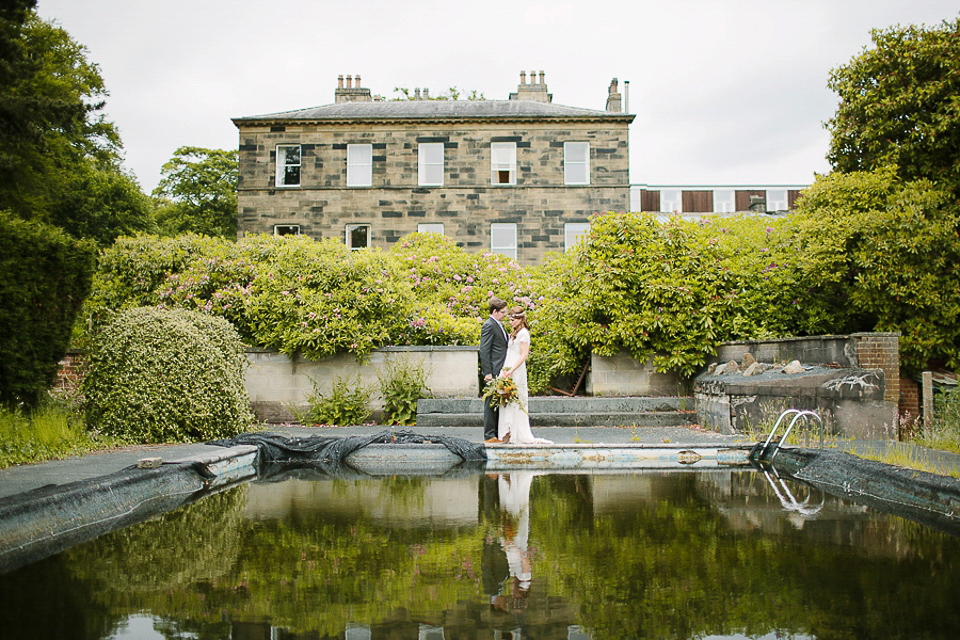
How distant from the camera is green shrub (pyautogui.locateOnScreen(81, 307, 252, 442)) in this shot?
30.1ft

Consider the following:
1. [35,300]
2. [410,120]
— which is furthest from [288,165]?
[35,300]

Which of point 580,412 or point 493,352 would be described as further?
point 580,412

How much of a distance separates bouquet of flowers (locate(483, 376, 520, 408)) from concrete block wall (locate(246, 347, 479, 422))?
11.1ft

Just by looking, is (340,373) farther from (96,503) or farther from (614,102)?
(614,102)

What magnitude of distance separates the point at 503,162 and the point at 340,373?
18480 millimetres

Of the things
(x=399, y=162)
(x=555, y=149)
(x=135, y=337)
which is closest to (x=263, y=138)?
(x=399, y=162)

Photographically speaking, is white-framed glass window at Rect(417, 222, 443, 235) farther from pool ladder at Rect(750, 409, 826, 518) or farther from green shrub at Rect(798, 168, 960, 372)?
pool ladder at Rect(750, 409, 826, 518)

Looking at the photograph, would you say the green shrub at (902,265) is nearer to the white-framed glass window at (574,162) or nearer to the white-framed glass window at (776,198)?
the white-framed glass window at (574,162)

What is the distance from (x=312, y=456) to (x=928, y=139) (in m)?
12.3

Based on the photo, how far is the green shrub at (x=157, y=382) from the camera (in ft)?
30.1

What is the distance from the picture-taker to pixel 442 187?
1144 inches

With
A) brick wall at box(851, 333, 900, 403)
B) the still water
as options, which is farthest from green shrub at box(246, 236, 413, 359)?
brick wall at box(851, 333, 900, 403)

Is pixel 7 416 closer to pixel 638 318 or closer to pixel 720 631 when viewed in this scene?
pixel 720 631

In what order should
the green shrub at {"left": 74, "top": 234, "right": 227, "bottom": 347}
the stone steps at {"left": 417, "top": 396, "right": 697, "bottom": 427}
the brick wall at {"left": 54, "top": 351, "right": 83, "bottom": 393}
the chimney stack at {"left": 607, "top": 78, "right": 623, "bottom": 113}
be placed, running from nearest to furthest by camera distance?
the brick wall at {"left": 54, "top": 351, "right": 83, "bottom": 393}
the stone steps at {"left": 417, "top": 396, "right": 697, "bottom": 427}
the green shrub at {"left": 74, "top": 234, "right": 227, "bottom": 347}
the chimney stack at {"left": 607, "top": 78, "right": 623, "bottom": 113}
